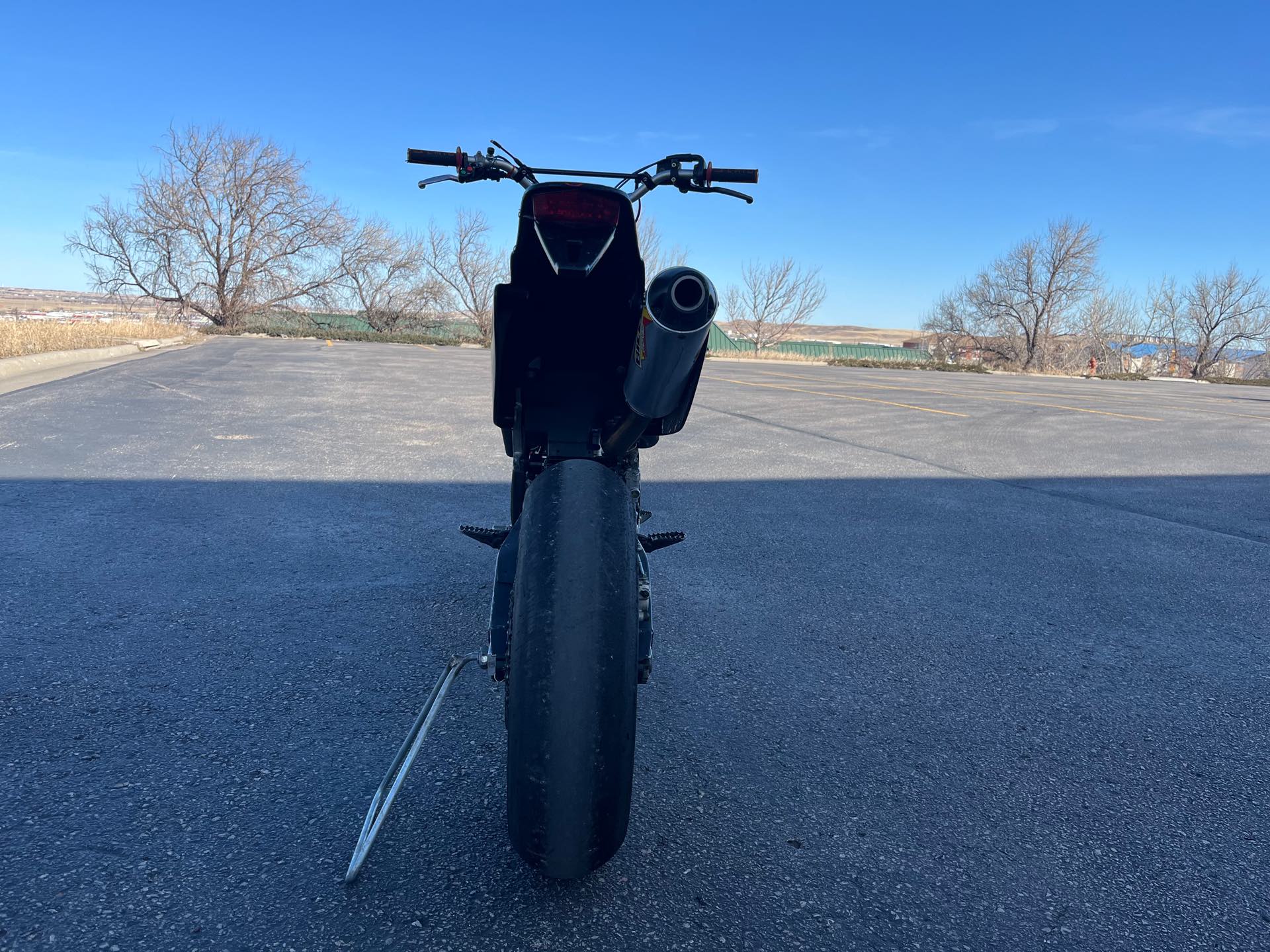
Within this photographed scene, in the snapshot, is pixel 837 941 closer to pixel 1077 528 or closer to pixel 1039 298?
pixel 1077 528

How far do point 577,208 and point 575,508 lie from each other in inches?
28.5

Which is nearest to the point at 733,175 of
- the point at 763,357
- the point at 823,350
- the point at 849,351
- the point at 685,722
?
the point at 685,722

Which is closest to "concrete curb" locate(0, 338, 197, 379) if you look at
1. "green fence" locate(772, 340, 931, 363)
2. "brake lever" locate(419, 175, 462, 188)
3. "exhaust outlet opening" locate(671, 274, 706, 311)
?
"brake lever" locate(419, 175, 462, 188)

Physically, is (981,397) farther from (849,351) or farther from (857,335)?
(857,335)

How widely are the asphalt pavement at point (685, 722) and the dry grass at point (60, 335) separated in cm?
952

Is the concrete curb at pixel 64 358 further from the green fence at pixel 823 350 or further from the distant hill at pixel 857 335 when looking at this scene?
the distant hill at pixel 857 335

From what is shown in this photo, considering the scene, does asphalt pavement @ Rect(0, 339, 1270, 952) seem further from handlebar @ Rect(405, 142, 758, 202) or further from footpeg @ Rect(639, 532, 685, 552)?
handlebar @ Rect(405, 142, 758, 202)

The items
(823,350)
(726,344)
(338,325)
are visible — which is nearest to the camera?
(338,325)

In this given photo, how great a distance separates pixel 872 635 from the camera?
339cm

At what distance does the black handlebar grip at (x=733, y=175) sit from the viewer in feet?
9.22

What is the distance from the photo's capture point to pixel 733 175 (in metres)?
2.86

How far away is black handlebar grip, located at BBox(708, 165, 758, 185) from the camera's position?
2.81 metres

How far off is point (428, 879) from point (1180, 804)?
196 centimetres

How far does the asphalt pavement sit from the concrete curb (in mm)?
7171
